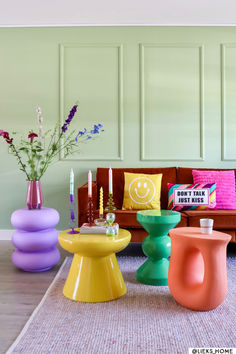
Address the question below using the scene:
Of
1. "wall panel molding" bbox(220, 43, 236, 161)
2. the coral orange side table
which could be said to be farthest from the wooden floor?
"wall panel molding" bbox(220, 43, 236, 161)

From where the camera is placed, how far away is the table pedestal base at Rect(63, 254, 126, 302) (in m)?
1.80

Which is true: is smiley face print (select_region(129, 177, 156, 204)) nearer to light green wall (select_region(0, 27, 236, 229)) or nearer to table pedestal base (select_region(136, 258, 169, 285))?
light green wall (select_region(0, 27, 236, 229))

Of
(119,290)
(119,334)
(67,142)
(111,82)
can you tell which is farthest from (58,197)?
(119,334)

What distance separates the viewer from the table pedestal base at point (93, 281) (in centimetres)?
180

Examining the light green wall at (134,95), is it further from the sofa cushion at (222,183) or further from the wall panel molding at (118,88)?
the sofa cushion at (222,183)

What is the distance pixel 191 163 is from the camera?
11.7ft

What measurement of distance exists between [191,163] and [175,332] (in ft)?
7.79

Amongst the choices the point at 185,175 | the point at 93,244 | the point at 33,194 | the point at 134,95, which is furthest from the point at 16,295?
the point at 134,95

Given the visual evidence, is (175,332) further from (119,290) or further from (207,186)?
(207,186)

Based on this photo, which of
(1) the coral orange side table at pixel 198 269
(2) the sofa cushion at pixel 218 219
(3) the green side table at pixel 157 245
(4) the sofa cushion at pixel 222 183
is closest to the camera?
(1) the coral orange side table at pixel 198 269

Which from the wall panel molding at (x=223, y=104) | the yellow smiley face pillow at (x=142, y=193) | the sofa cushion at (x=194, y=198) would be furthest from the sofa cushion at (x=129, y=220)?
the wall panel molding at (x=223, y=104)

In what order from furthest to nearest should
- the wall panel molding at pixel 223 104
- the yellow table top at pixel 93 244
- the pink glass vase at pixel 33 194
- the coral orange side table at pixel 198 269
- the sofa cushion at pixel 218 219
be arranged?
the wall panel molding at pixel 223 104
the sofa cushion at pixel 218 219
the pink glass vase at pixel 33 194
the yellow table top at pixel 93 244
the coral orange side table at pixel 198 269

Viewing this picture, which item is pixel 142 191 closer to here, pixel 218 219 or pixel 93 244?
pixel 218 219

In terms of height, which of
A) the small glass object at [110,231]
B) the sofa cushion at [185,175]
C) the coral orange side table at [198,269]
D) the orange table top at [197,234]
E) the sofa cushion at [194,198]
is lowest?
the coral orange side table at [198,269]
